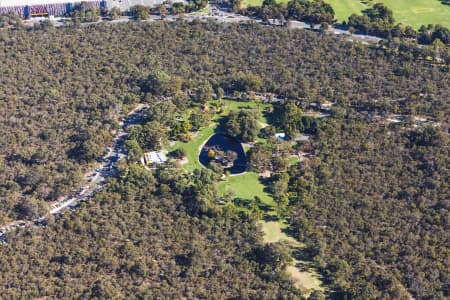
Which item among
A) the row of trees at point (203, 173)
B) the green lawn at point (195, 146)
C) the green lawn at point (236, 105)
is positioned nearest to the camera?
the row of trees at point (203, 173)

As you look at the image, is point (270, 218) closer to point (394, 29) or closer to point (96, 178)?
Result: point (96, 178)

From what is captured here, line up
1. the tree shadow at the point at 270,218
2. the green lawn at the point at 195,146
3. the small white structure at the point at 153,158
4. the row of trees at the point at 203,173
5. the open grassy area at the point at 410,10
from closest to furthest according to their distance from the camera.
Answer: the row of trees at the point at 203,173 → the tree shadow at the point at 270,218 → the small white structure at the point at 153,158 → the green lawn at the point at 195,146 → the open grassy area at the point at 410,10

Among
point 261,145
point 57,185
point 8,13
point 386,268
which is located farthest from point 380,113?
point 8,13

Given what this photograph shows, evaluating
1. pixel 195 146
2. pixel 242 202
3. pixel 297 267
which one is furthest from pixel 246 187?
pixel 297 267

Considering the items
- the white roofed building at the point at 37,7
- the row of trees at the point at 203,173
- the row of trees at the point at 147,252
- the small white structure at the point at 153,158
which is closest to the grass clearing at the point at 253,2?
the row of trees at the point at 203,173

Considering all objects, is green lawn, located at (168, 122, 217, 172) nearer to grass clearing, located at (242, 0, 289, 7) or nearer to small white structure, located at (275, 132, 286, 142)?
small white structure, located at (275, 132, 286, 142)

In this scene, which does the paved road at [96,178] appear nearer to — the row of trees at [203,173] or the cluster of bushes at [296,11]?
the row of trees at [203,173]

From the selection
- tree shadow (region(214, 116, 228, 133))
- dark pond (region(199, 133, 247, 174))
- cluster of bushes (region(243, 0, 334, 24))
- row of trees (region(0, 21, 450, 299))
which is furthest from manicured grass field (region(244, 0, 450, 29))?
dark pond (region(199, 133, 247, 174))

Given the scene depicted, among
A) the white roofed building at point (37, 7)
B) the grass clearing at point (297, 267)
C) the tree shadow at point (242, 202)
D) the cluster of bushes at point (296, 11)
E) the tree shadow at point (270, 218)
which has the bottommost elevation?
the grass clearing at point (297, 267)
